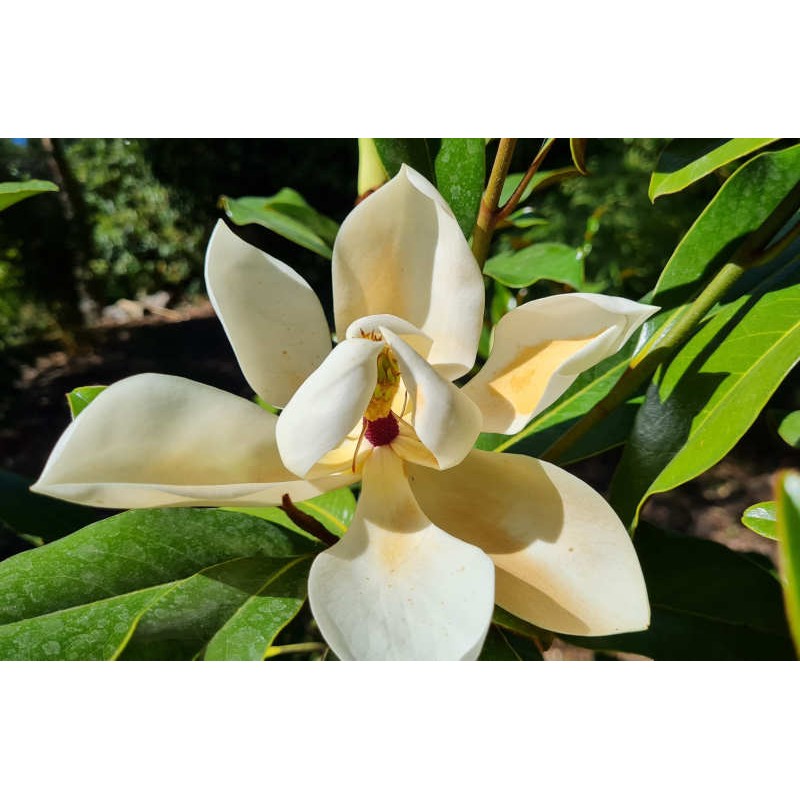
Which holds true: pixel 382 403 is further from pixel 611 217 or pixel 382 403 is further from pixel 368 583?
pixel 611 217

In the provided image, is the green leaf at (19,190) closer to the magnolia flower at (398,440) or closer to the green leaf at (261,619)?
the magnolia flower at (398,440)

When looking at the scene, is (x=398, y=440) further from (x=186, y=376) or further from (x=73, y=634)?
(x=186, y=376)

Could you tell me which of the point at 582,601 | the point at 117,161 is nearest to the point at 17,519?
the point at 582,601

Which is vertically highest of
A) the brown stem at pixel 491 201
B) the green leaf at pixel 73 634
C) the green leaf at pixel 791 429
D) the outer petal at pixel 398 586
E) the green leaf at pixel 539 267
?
the brown stem at pixel 491 201

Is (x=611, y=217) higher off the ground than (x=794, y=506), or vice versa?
(x=794, y=506)

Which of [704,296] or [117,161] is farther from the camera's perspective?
[117,161]

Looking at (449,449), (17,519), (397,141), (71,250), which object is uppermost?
(397,141)

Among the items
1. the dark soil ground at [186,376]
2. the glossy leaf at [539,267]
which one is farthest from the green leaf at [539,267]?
the dark soil ground at [186,376]
